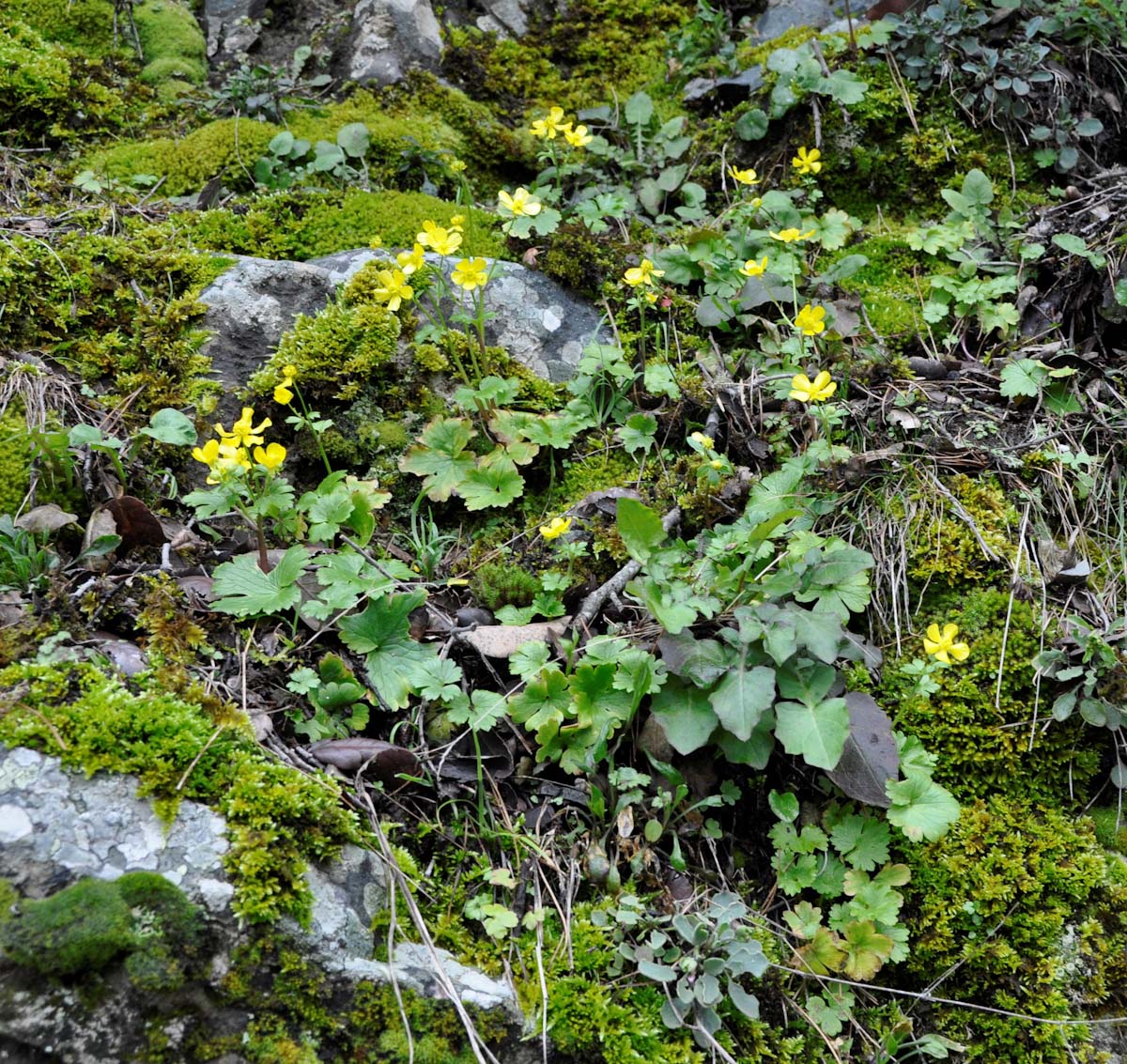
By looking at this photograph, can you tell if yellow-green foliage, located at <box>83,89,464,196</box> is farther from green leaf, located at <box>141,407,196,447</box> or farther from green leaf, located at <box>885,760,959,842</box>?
green leaf, located at <box>885,760,959,842</box>

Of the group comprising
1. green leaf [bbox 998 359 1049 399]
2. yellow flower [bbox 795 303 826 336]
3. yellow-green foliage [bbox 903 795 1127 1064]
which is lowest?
yellow-green foliage [bbox 903 795 1127 1064]

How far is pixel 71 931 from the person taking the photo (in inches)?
70.2

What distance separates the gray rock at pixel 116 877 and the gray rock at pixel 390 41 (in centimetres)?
434

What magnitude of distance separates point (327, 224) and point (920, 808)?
11.6 feet

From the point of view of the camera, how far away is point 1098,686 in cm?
278

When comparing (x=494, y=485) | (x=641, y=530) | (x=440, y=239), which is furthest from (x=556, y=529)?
(x=440, y=239)

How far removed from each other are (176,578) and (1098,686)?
299 centimetres

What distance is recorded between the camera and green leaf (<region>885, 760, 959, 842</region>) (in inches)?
99.7

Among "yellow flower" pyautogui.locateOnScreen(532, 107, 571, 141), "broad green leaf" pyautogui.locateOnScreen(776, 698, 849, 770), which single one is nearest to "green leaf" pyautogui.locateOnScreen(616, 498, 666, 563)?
"broad green leaf" pyautogui.locateOnScreen(776, 698, 849, 770)

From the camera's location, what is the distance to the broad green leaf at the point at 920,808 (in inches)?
99.7

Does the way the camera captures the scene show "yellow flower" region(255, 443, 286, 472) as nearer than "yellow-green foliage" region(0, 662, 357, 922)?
No

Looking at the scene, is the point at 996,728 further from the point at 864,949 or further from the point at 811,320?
the point at 811,320

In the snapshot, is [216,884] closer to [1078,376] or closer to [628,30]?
[1078,376]

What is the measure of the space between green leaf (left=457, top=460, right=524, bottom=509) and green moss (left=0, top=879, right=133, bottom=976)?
1.88 m
